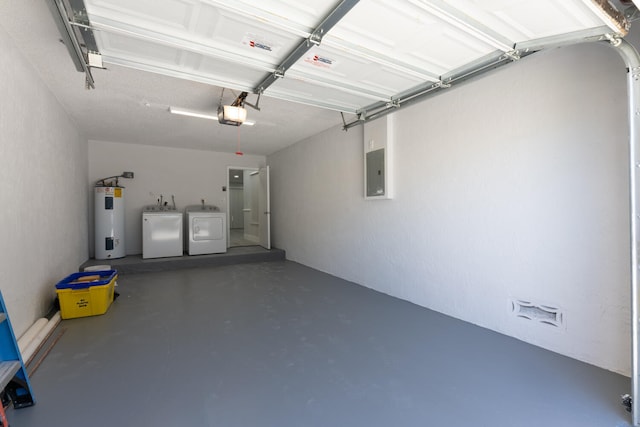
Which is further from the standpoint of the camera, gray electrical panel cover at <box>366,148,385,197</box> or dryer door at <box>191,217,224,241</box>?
dryer door at <box>191,217,224,241</box>

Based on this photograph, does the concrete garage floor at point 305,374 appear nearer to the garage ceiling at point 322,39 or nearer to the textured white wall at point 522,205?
the textured white wall at point 522,205

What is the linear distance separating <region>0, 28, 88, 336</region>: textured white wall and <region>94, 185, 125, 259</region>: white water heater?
1.30 meters

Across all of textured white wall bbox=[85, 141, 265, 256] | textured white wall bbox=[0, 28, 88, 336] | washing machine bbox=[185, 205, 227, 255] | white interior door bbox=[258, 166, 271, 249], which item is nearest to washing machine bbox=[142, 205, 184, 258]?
washing machine bbox=[185, 205, 227, 255]

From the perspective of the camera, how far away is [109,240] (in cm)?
542

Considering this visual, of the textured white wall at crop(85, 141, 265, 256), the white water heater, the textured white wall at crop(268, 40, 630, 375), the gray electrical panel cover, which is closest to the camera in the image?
the textured white wall at crop(268, 40, 630, 375)

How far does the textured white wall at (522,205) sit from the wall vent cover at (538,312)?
46mm

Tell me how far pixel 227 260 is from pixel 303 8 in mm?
5049

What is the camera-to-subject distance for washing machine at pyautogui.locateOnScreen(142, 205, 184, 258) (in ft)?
18.6

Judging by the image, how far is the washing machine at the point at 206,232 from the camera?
609cm

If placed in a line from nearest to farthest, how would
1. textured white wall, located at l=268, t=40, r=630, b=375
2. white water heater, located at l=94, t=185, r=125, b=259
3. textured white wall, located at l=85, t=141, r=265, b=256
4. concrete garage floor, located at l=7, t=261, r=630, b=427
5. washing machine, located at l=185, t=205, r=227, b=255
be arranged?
concrete garage floor, located at l=7, t=261, r=630, b=427, textured white wall, located at l=268, t=40, r=630, b=375, white water heater, located at l=94, t=185, r=125, b=259, textured white wall, located at l=85, t=141, r=265, b=256, washing machine, located at l=185, t=205, r=227, b=255

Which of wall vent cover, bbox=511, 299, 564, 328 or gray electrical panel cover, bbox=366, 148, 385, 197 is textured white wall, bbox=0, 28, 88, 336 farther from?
wall vent cover, bbox=511, 299, 564, 328

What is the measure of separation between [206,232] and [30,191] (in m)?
3.59

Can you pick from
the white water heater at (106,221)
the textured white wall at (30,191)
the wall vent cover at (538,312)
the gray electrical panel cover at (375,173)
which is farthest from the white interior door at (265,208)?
the wall vent cover at (538,312)

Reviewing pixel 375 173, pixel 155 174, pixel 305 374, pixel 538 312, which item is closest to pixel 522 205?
pixel 538 312
